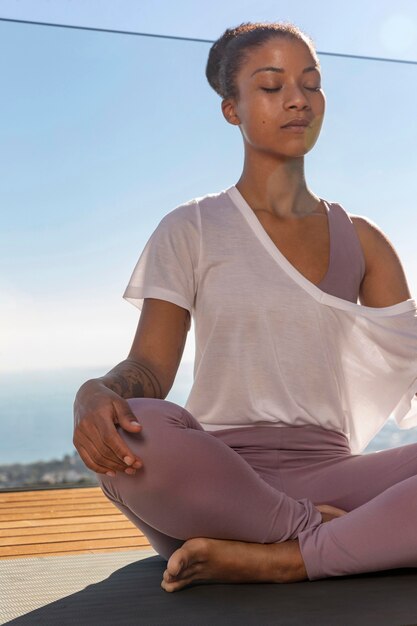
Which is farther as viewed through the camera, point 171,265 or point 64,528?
point 64,528

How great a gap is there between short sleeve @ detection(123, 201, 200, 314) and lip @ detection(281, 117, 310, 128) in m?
0.27

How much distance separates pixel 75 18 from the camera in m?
4.31

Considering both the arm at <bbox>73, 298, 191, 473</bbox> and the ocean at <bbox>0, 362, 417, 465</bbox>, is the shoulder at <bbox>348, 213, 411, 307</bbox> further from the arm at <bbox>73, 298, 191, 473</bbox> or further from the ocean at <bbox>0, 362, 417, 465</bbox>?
the ocean at <bbox>0, 362, 417, 465</bbox>

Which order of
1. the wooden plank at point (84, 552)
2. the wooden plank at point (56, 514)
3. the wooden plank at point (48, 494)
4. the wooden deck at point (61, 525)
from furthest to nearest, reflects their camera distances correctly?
the wooden plank at point (48, 494) < the wooden plank at point (56, 514) < the wooden deck at point (61, 525) < the wooden plank at point (84, 552)

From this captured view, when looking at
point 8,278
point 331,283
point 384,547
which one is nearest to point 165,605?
point 384,547

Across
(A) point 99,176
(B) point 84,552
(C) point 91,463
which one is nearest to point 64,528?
(B) point 84,552

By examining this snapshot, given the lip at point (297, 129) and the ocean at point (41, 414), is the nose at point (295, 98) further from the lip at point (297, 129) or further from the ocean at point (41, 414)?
the ocean at point (41, 414)

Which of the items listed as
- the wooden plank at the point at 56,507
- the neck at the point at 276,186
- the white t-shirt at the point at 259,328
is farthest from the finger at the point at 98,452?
the wooden plank at the point at 56,507

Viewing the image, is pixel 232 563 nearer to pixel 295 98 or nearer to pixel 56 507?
pixel 295 98

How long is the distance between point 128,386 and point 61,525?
39.5 inches

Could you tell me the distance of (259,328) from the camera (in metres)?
1.77

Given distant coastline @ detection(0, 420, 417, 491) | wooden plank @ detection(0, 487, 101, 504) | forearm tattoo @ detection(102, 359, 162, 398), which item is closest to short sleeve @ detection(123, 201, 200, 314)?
forearm tattoo @ detection(102, 359, 162, 398)

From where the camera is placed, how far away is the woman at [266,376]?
4.70 ft

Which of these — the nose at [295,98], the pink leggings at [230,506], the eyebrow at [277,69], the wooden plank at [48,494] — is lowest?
the wooden plank at [48,494]
